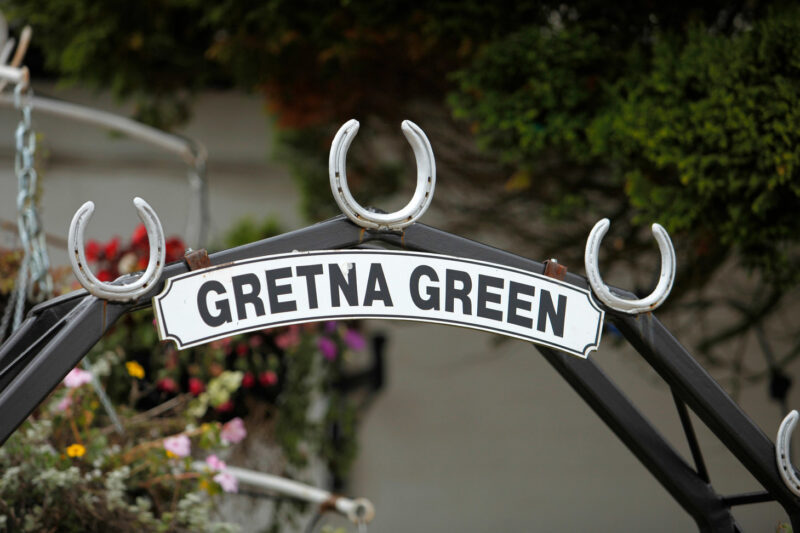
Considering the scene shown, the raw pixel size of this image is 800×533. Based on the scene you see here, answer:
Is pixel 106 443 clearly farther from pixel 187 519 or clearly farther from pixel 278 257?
pixel 278 257

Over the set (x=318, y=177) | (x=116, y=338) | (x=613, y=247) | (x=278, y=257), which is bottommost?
(x=116, y=338)

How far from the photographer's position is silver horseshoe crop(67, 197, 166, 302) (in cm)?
146

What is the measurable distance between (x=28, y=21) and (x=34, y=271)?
194cm

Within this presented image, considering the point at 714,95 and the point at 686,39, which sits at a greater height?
the point at 686,39

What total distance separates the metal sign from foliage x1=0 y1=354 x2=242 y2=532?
2.77ft

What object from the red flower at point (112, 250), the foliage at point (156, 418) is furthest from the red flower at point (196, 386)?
the red flower at point (112, 250)

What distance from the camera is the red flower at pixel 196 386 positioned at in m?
3.51

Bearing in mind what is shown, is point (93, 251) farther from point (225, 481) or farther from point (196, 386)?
point (225, 481)

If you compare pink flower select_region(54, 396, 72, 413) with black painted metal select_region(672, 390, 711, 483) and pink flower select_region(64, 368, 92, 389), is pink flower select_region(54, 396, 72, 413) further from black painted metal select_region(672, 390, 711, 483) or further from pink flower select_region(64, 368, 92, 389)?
black painted metal select_region(672, 390, 711, 483)

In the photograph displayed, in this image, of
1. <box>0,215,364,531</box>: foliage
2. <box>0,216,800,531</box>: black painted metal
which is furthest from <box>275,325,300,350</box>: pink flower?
<box>0,216,800,531</box>: black painted metal

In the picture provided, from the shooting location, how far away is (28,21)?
3949 millimetres

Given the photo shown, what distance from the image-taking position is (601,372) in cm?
184

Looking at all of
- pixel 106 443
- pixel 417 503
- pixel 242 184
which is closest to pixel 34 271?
pixel 106 443

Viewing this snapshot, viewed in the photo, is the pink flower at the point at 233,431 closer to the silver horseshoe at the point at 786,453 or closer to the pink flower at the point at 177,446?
the pink flower at the point at 177,446
